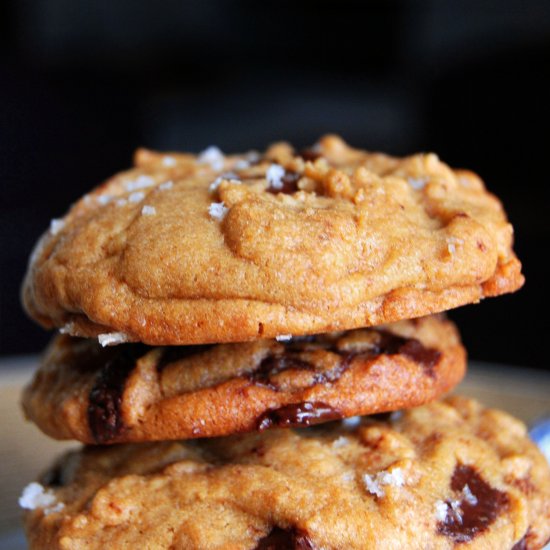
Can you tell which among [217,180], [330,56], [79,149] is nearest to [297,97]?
[330,56]

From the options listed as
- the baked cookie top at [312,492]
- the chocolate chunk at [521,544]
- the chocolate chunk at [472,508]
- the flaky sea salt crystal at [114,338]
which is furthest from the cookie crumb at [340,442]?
the flaky sea salt crystal at [114,338]

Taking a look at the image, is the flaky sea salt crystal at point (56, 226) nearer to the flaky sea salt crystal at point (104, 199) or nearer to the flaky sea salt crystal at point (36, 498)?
the flaky sea salt crystal at point (104, 199)

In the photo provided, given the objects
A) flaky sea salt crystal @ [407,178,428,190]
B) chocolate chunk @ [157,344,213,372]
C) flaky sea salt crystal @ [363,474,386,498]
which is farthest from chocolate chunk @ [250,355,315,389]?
flaky sea salt crystal @ [407,178,428,190]

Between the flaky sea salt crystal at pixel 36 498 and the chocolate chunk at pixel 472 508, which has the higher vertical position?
the chocolate chunk at pixel 472 508

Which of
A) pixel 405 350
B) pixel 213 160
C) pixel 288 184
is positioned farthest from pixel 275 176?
pixel 405 350

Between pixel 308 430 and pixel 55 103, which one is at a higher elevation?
pixel 308 430

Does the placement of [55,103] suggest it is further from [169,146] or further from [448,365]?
[448,365]
